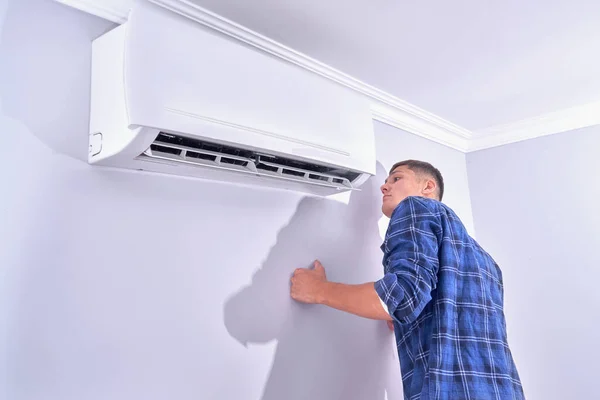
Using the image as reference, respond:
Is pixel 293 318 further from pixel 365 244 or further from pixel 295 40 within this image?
pixel 295 40

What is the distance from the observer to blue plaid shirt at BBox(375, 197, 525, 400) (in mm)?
1193

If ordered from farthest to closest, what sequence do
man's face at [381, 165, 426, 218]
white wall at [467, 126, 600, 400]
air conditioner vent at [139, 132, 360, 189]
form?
white wall at [467, 126, 600, 400] → man's face at [381, 165, 426, 218] → air conditioner vent at [139, 132, 360, 189]

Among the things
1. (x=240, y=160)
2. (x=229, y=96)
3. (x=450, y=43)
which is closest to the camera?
(x=229, y=96)

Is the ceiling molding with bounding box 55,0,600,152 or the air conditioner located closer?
the air conditioner

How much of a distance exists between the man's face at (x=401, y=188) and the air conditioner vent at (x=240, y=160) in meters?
0.19

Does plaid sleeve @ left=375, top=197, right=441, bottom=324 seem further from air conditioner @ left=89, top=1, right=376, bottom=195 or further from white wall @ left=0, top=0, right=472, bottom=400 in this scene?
white wall @ left=0, top=0, right=472, bottom=400

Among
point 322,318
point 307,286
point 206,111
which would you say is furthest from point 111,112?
point 322,318

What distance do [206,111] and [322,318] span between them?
881 mm

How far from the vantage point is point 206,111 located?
107 cm

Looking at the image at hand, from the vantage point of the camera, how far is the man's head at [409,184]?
1658 mm

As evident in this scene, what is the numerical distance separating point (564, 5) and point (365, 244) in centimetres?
107

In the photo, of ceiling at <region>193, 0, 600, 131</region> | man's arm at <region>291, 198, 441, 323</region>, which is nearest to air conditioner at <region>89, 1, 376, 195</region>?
ceiling at <region>193, 0, 600, 131</region>

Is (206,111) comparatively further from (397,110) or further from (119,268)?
(397,110)

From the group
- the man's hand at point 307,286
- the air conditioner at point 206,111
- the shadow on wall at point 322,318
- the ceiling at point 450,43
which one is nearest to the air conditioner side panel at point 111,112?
the air conditioner at point 206,111
